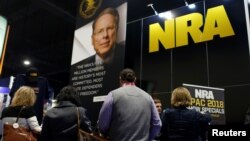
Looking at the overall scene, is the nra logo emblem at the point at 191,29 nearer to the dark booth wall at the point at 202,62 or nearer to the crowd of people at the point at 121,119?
the dark booth wall at the point at 202,62

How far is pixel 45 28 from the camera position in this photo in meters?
10.4

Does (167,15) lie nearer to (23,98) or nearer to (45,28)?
(23,98)

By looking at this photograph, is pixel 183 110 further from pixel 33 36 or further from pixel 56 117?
pixel 33 36

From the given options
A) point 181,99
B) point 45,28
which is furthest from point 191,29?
point 45,28

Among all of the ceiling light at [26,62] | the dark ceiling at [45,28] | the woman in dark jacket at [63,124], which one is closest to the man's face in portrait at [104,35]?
the dark ceiling at [45,28]

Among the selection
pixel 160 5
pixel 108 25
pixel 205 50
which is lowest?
pixel 205 50

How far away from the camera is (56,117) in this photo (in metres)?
2.80

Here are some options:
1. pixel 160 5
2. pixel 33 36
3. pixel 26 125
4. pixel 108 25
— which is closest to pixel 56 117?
pixel 26 125

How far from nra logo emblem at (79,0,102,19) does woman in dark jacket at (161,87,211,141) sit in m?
4.36

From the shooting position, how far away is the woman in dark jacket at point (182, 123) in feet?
10.2

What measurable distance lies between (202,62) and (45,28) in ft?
19.3

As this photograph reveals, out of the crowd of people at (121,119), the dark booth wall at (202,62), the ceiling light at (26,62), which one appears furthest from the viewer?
the ceiling light at (26,62)

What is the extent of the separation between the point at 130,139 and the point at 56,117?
667 mm

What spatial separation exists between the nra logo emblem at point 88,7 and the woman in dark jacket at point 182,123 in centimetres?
436
